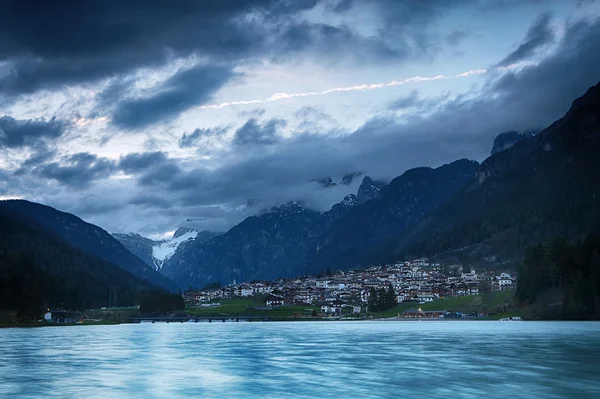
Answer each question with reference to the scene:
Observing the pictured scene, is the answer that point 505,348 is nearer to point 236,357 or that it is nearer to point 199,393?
point 236,357

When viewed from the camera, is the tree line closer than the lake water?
No

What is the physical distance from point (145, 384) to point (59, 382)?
6.95 metres

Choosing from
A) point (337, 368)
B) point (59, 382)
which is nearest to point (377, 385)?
point (337, 368)

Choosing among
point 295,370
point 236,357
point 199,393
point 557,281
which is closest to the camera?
point 199,393

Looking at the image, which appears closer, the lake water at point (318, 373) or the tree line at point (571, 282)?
the lake water at point (318, 373)

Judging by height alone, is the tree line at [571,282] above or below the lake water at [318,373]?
above

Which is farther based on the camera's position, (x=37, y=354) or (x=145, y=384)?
(x=37, y=354)

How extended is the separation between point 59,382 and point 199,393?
12.9 metres

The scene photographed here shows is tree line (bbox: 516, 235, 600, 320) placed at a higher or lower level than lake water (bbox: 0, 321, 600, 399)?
higher

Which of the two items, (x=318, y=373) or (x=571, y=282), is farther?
(x=571, y=282)

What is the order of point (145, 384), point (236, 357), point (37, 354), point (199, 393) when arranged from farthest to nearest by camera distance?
point (37, 354)
point (236, 357)
point (145, 384)
point (199, 393)

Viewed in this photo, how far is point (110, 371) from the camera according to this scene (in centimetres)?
5981

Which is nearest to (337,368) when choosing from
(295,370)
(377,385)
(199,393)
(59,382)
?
(295,370)

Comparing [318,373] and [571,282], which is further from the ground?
[571,282]
